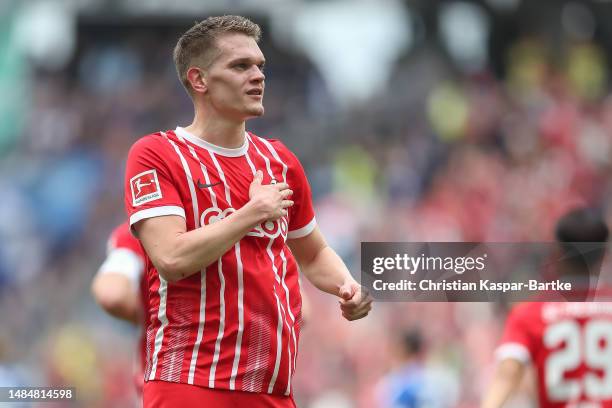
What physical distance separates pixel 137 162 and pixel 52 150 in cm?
1423

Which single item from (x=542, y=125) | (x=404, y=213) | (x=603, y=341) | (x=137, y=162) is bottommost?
(x=603, y=341)

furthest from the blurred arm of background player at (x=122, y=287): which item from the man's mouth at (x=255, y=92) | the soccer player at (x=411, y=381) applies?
the soccer player at (x=411, y=381)

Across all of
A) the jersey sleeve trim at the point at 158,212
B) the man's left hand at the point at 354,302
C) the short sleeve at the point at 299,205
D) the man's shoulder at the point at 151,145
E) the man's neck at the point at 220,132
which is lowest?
the man's left hand at the point at 354,302

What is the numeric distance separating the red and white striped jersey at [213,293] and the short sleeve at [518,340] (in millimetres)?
1573

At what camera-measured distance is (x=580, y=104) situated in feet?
57.7

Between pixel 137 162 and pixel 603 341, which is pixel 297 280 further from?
pixel 603 341

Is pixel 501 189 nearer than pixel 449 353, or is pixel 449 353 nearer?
pixel 449 353

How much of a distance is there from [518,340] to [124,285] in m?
1.88

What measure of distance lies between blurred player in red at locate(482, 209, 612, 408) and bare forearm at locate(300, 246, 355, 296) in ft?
4.09

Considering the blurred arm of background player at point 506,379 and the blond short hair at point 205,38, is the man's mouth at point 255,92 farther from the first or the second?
the blurred arm of background player at point 506,379

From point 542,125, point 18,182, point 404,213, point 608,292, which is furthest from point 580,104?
point 608,292

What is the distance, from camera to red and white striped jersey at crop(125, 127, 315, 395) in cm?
456

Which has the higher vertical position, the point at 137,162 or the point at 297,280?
the point at 137,162

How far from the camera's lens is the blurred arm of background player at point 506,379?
5.87m
